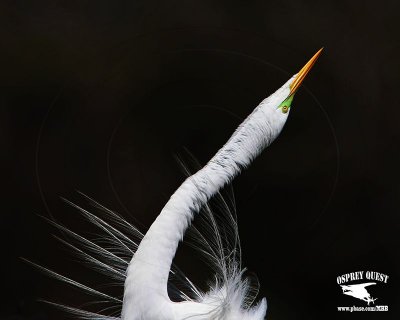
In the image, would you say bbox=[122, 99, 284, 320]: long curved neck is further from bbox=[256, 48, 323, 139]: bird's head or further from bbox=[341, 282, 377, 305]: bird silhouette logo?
bbox=[341, 282, 377, 305]: bird silhouette logo

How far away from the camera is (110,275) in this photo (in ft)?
5.25

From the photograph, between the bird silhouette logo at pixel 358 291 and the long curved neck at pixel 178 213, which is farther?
the bird silhouette logo at pixel 358 291

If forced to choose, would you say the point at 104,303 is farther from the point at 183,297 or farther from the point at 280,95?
the point at 280,95

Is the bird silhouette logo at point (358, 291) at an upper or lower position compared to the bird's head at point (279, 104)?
lower

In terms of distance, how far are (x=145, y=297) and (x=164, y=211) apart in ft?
0.65

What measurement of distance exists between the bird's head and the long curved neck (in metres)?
0.04

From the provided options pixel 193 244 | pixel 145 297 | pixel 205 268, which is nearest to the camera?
pixel 145 297

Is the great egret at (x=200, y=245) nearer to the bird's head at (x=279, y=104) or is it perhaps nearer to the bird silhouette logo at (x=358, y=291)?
the bird's head at (x=279, y=104)

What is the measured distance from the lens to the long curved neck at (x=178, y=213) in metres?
1.30

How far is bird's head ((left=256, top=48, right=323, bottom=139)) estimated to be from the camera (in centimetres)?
150

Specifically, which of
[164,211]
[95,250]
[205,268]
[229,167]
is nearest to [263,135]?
[229,167]

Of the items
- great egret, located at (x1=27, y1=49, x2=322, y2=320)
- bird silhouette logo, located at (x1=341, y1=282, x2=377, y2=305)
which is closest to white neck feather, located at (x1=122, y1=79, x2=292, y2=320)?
great egret, located at (x1=27, y1=49, x2=322, y2=320)

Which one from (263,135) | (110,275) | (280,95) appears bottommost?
(110,275)

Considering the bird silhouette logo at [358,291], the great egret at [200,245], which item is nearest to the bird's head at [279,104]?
the great egret at [200,245]
